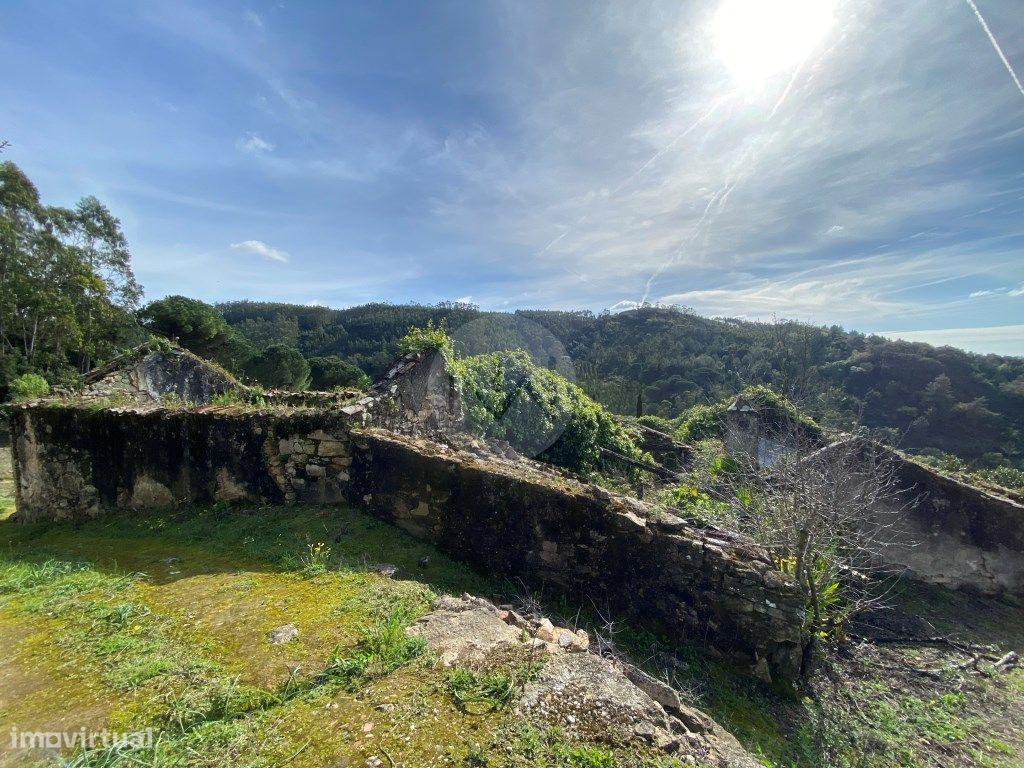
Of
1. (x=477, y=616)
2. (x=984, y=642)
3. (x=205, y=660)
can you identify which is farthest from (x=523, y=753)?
(x=984, y=642)

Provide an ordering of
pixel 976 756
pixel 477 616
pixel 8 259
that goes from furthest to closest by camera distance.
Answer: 1. pixel 8 259
2. pixel 976 756
3. pixel 477 616

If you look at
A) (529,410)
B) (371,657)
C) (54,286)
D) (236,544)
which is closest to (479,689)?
(371,657)

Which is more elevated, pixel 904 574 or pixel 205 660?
pixel 205 660

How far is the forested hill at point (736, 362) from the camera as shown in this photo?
30.1m

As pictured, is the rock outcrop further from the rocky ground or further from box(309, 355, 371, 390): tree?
box(309, 355, 371, 390): tree

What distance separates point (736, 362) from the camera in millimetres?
46719

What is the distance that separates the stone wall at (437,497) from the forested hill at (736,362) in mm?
6671

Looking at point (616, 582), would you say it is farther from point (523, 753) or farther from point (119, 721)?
point (119, 721)

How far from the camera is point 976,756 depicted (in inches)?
149

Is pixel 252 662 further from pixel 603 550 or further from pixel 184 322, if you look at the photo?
pixel 184 322

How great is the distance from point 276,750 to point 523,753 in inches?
48.1

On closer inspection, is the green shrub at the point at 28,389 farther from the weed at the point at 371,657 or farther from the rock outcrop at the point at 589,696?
the rock outcrop at the point at 589,696

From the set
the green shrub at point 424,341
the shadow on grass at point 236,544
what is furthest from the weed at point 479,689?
the green shrub at point 424,341

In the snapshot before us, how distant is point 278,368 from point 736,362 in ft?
143
